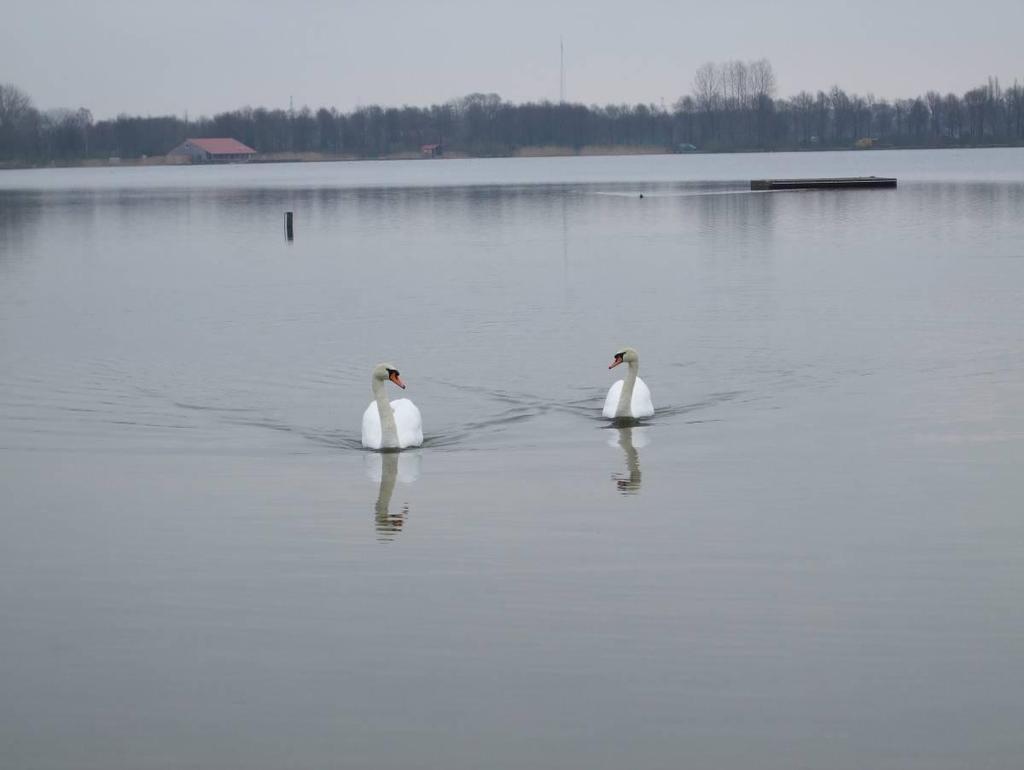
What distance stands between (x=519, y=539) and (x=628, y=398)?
5.23 m

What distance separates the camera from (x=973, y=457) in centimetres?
1384

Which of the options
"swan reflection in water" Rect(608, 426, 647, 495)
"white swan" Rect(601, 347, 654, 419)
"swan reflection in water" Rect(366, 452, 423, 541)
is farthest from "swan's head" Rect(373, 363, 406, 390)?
"white swan" Rect(601, 347, 654, 419)

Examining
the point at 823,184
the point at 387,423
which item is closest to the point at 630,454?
the point at 387,423

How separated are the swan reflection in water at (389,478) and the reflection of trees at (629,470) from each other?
174cm

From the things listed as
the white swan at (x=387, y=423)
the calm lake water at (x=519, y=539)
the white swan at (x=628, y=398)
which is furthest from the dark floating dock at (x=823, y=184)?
the white swan at (x=387, y=423)

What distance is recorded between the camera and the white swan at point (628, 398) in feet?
52.7

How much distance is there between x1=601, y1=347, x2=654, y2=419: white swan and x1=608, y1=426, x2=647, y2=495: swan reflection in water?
0.88 ft

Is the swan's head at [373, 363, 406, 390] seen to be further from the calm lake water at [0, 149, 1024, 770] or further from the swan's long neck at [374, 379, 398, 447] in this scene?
the calm lake water at [0, 149, 1024, 770]

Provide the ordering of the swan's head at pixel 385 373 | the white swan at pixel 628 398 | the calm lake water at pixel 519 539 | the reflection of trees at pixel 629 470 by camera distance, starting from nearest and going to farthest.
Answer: the calm lake water at pixel 519 539 → the reflection of trees at pixel 629 470 → the swan's head at pixel 385 373 → the white swan at pixel 628 398

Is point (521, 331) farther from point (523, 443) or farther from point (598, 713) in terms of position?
point (598, 713)

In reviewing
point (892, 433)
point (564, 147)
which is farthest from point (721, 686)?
point (564, 147)

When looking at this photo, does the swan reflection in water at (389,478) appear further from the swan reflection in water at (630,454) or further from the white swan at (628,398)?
the white swan at (628,398)

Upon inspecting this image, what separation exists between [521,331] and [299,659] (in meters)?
16.1

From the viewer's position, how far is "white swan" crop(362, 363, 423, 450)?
48.0ft
